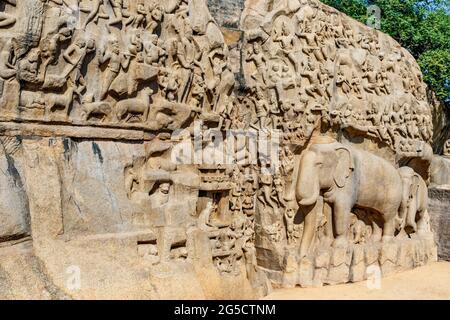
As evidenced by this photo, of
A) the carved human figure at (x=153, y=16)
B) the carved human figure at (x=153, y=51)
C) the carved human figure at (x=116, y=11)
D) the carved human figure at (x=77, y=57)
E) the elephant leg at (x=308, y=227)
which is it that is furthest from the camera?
the elephant leg at (x=308, y=227)

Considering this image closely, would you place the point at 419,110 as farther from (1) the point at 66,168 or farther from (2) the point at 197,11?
(1) the point at 66,168

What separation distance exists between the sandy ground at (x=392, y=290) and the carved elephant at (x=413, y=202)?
949 millimetres

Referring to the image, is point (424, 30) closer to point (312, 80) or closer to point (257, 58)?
point (312, 80)

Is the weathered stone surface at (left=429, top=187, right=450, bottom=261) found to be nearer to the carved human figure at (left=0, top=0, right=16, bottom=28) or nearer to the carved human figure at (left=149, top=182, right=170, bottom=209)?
the carved human figure at (left=149, top=182, right=170, bottom=209)

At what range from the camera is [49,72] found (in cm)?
546

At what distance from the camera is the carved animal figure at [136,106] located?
5938 millimetres

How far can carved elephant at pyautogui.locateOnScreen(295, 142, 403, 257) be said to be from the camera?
7.51 m

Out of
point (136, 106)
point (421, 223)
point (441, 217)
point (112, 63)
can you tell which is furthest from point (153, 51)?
point (441, 217)

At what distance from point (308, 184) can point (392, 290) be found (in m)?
1.89

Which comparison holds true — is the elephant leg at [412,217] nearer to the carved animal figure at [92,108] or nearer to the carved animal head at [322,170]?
the carved animal head at [322,170]

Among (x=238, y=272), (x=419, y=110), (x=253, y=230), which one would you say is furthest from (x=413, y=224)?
(x=238, y=272)

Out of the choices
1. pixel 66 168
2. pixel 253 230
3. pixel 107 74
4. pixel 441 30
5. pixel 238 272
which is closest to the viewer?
pixel 66 168

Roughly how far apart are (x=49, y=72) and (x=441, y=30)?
1256cm

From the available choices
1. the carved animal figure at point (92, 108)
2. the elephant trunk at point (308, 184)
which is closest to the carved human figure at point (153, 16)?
the carved animal figure at point (92, 108)
